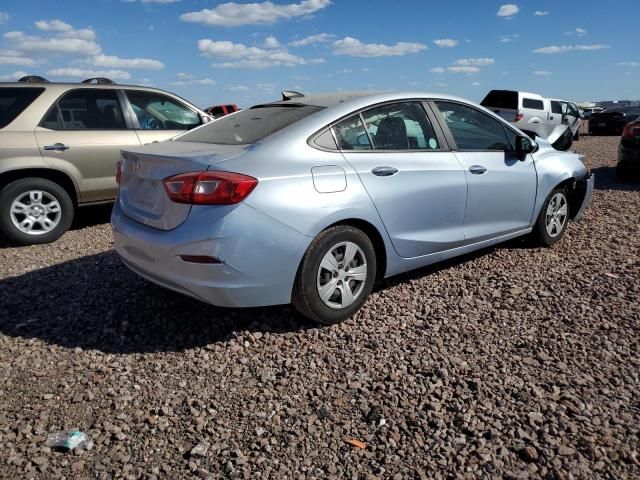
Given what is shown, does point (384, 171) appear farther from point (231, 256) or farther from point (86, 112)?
point (86, 112)

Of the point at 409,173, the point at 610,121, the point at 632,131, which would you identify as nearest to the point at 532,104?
the point at 610,121

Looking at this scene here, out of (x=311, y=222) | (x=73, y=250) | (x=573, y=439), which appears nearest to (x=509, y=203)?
(x=311, y=222)

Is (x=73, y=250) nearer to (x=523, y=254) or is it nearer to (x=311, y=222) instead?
(x=311, y=222)

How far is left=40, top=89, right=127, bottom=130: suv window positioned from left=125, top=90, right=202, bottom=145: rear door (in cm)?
20

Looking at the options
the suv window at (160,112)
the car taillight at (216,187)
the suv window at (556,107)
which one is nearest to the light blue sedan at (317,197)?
the car taillight at (216,187)

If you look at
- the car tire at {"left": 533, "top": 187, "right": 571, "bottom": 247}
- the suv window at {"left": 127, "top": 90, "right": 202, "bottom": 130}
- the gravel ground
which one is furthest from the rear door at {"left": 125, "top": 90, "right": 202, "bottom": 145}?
the car tire at {"left": 533, "top": 187, "right": 571, "bottom": 247}

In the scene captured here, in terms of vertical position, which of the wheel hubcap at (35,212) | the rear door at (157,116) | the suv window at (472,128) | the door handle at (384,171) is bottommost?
the wheel hubcap at (35,212)

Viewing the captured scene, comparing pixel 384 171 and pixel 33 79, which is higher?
pixel 33 79

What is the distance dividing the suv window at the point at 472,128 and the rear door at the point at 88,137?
3.85 meters

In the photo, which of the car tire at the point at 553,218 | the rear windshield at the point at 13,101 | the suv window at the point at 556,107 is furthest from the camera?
Answer: the suv window at the point at 556,107

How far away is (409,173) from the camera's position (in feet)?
12.5

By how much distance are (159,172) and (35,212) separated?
10.9 feet

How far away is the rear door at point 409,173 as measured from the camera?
3.62 m

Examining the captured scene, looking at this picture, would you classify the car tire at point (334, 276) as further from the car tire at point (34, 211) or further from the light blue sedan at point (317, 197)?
the car tire at point (34, 211)
